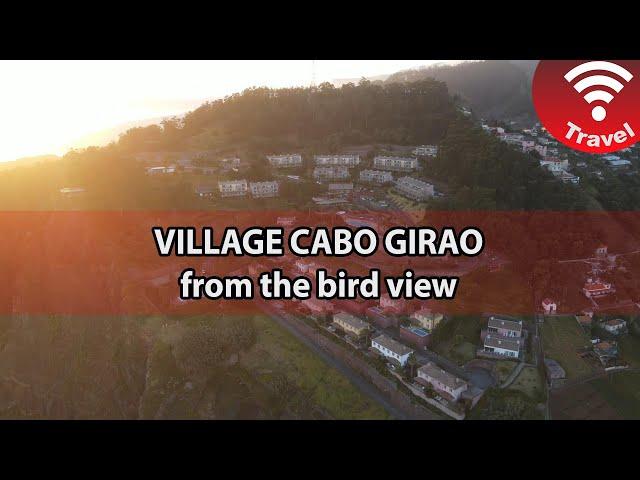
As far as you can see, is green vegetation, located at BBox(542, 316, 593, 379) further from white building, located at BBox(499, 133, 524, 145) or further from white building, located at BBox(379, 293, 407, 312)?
white building, located at BBox(499, 133, 524, 145)

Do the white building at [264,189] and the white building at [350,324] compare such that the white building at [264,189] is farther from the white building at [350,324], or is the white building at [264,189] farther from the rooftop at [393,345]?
the rooftop at [393,345]

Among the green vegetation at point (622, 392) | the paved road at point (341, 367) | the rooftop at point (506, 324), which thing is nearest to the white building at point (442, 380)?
the paved road at point (341, 367)

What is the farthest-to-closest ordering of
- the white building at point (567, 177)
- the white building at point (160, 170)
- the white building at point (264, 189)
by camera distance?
the white building at point (160, 170) → the white building at point (264, 189) → the white building at point (567, 177)

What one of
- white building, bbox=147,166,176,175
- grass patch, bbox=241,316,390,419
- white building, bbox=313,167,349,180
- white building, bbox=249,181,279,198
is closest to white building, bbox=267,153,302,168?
white building, bbox=313,167,349,180

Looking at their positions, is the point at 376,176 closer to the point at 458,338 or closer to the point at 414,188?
the point at 414,188

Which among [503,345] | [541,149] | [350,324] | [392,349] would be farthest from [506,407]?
[541,149]

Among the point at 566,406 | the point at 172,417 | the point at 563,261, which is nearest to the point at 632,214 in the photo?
the point at 563,261
